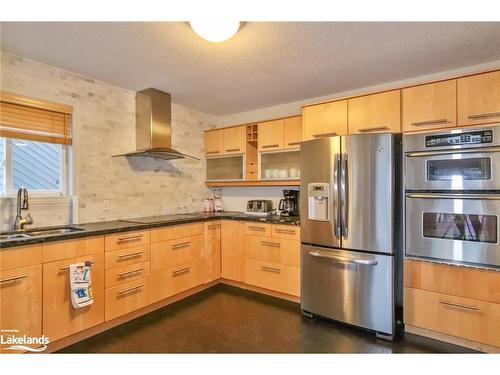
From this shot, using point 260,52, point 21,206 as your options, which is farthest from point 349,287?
point 21,206

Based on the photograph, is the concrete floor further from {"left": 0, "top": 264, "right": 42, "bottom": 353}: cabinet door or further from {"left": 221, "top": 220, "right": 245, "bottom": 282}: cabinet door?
{"left": 221, "top": 220, "right": 245, "bottom": 282}: cabinet door

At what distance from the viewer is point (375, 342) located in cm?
222

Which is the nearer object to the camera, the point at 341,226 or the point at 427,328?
the point at 427,328

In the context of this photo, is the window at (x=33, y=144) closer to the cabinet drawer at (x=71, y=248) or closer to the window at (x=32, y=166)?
the window at (x=32, y=166)

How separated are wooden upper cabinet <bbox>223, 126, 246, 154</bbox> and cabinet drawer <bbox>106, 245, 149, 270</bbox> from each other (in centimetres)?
172

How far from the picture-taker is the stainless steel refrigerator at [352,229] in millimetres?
2270

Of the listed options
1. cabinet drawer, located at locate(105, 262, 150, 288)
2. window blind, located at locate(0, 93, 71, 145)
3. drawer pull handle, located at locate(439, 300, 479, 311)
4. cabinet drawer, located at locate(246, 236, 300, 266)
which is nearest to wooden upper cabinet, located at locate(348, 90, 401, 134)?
cabinet drawer, located at locate(246, 236, 300, 266)

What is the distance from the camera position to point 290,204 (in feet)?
11.2

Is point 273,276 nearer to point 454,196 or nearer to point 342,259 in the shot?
point 342,259

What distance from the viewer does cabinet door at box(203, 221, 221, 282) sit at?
3328mm

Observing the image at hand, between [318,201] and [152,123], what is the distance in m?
1.97

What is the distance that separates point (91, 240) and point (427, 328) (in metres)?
2.82
